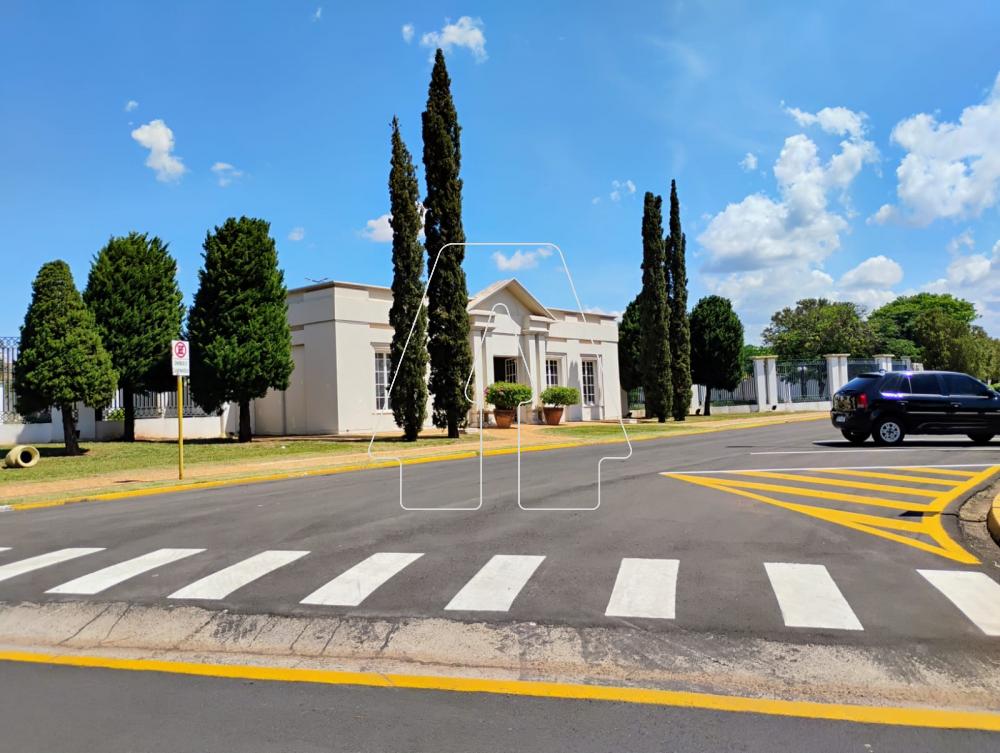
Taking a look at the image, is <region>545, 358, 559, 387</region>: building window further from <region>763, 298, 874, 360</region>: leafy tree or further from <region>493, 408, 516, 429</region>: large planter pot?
<region>763, 298, 874, 360</region>: leafy tree

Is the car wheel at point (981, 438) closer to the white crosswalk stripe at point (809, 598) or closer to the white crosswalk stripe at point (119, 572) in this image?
the white crosswalk stripe at point (809, 598)

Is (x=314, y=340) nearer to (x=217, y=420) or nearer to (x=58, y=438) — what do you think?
(x=217, y=420)

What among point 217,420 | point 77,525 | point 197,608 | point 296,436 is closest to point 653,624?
point 197,608

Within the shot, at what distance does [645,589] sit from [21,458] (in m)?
17.6

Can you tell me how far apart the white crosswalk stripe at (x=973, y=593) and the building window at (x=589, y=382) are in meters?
30.9

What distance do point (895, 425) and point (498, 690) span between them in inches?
641

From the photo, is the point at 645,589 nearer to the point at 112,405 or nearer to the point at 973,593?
the point at 973,593

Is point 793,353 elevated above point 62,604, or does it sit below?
above

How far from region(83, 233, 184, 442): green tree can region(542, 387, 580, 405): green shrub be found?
46.7ft

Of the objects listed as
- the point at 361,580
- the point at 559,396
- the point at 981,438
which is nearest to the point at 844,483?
the point at 361,580

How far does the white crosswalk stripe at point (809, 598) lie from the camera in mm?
5098

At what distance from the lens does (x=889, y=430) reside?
1783cm

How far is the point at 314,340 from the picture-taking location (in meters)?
27.8

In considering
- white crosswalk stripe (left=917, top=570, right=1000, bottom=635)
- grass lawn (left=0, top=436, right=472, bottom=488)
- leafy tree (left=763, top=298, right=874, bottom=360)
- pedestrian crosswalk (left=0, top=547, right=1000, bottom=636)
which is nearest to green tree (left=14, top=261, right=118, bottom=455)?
grass lawn (left=0, top=436, right=472, bottom=488)
